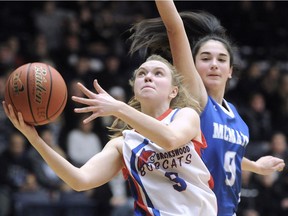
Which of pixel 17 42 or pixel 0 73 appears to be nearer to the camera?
pixel 0 73

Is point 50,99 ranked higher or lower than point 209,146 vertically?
higher

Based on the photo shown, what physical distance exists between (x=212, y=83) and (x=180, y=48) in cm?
47

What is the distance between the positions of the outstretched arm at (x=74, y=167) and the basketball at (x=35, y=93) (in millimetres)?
47

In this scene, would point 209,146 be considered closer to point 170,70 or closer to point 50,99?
point 170,70

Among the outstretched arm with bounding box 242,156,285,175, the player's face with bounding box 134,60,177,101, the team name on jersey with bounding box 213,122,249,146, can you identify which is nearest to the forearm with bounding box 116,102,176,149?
the player's face with bounding box 134,60,177,101

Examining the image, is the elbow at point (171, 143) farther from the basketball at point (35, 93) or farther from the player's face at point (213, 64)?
the player's face at point (213, 64)

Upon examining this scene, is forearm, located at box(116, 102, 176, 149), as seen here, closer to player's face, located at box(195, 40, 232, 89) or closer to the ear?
the ear

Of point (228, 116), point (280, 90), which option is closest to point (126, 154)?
point (228, 116)

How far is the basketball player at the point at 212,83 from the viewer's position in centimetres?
443

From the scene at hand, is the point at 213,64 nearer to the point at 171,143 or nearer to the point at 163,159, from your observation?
the point at 163,159

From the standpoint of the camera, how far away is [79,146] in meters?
10.1

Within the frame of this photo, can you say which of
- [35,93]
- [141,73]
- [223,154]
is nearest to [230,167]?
[223,154]

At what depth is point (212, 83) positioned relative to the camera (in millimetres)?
4766

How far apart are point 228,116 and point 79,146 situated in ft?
18.1
